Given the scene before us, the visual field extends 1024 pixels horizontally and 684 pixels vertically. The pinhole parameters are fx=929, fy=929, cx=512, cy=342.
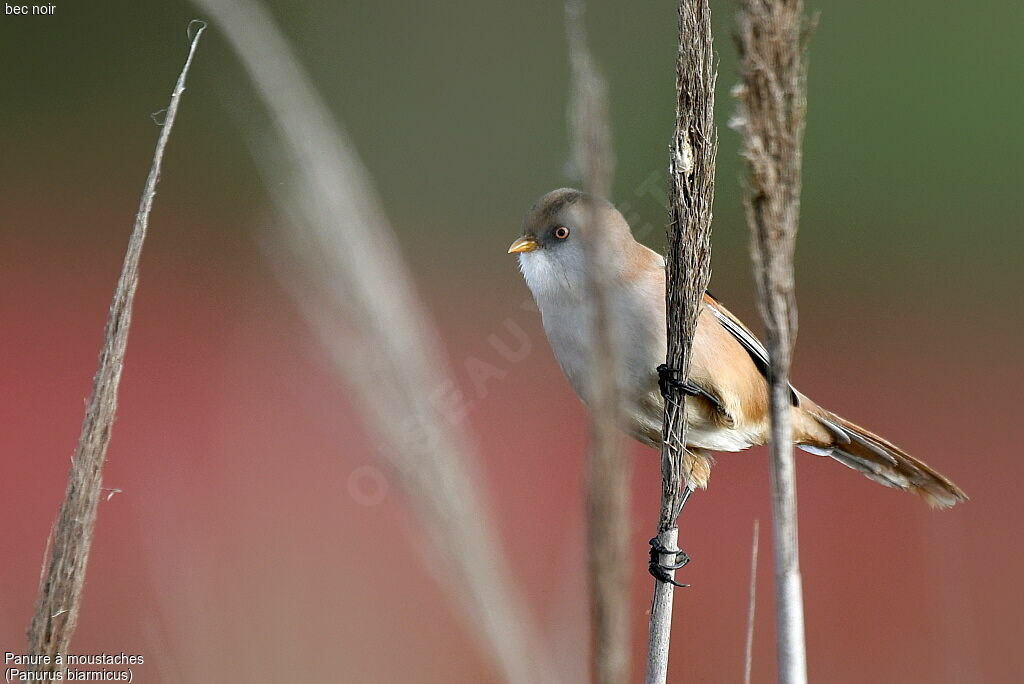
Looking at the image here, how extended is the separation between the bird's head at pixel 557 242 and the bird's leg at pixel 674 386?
37 centimetres

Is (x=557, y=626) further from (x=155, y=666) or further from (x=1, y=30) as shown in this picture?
(x=1, y=30)

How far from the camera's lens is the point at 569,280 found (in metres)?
2.16

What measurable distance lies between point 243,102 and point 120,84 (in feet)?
15.7

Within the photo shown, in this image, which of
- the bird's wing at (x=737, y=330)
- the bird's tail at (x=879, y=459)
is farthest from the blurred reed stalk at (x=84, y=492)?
the bird's tail at (x=879, y=459)

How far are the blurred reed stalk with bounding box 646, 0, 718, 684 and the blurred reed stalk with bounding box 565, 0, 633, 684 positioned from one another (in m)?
0.50

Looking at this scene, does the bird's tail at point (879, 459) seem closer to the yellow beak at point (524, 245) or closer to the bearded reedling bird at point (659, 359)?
the bearded reedling bird at point (659, 359)

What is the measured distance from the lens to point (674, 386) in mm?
1438

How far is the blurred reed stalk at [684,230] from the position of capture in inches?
45.7

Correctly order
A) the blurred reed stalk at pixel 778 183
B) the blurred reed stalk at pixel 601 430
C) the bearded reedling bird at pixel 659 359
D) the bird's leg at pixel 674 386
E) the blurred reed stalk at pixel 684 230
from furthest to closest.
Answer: the bearded reedling bird at pixel 659 359 < the bird's leg at pixel 674 386 < the blurred reed stalk at pixel 684 230 < the blurred reed stalk at pixel 778 183 < the blurred reed stalk at pixel 601 430

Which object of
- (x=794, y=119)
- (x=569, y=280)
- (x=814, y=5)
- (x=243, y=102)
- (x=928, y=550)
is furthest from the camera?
(x=814, y=5)

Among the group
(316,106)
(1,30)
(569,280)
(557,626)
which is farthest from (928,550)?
(1,30)

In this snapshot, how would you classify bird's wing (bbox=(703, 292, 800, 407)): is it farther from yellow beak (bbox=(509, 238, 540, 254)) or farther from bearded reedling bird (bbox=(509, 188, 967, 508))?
yellow beak (bbox=(509, 238, 540, 254))

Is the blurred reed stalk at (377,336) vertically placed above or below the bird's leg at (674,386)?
below

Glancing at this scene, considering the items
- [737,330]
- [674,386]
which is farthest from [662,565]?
[737,330]
